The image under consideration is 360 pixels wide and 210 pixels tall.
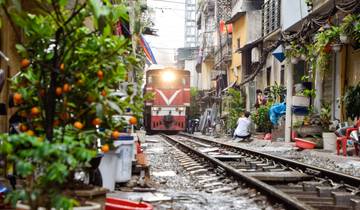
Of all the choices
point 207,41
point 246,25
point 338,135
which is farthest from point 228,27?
point 338,135

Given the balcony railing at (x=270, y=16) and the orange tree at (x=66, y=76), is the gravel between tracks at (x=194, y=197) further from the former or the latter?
the balcony railing at (x=270, y=16)

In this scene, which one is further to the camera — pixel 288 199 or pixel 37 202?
pixel 288 199

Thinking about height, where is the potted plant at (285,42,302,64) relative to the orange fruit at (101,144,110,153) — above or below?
above

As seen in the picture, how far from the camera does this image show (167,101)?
1179 inches

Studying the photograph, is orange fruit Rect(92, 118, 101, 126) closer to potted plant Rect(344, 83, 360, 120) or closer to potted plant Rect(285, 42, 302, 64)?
potted plant Rect(344, 83, 360, 120)

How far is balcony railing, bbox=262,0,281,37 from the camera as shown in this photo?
95.0ft

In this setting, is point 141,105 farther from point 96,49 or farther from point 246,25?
point 246,25

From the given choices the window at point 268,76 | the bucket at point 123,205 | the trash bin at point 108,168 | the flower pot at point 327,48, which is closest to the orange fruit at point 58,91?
the bucket at point 123,205

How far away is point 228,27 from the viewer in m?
44.2

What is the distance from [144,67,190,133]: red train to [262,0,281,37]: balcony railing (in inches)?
193

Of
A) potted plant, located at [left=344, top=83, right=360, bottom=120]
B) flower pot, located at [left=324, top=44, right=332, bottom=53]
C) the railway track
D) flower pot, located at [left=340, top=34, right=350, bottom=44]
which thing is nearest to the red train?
flower pot, located at [left=324, top=44, right=332, bottom=53]

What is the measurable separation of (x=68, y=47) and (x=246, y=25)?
34.1 meters

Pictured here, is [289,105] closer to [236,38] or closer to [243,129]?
[243,129]

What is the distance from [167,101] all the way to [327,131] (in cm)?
1363
